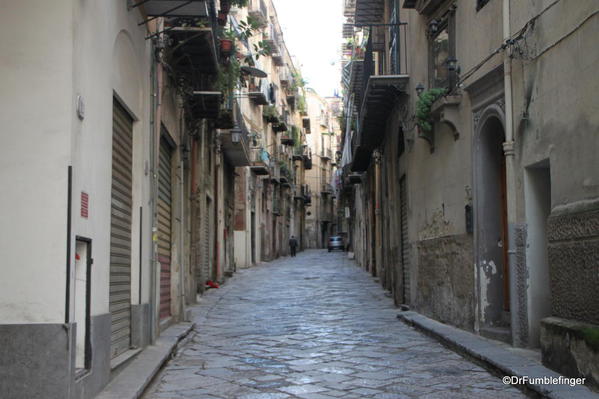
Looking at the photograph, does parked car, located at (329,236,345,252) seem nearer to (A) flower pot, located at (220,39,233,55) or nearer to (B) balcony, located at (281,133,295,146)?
(B) balcony, located at (281,133,295,146)

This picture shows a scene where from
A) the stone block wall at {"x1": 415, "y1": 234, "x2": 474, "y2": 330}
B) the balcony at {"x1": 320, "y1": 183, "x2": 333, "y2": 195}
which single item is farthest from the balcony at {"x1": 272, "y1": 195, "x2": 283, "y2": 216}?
the stone block wall at {"x1": 415, "y1": 234, "x2": 474, "y2": 330}

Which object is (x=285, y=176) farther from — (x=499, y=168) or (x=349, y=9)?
(x=499, y=168)

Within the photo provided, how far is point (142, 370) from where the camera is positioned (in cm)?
724

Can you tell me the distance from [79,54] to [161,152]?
17.6ft

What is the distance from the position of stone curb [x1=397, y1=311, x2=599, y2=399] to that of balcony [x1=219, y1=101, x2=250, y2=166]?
38.1ft

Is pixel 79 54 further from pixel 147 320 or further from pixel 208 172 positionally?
pixel 208 172

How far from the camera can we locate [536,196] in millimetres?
8094

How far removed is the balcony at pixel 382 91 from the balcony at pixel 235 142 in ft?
13.3

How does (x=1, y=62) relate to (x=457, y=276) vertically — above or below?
above

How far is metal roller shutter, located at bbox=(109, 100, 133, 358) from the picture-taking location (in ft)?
24.3

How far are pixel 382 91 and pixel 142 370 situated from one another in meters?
9.37

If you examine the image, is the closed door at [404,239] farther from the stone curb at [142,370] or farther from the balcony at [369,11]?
the stone curb at [142,370]

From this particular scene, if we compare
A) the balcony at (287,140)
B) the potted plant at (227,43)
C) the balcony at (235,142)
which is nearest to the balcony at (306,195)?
the balcony at (287,140)

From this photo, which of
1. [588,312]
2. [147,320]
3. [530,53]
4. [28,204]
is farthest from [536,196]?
[28,204]
